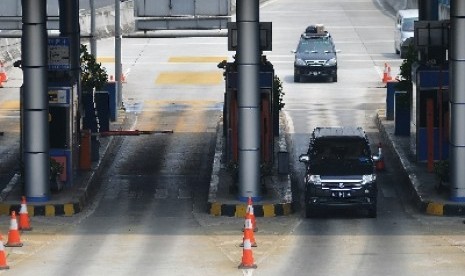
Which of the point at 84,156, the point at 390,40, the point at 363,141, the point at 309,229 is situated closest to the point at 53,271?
the point at 309,229

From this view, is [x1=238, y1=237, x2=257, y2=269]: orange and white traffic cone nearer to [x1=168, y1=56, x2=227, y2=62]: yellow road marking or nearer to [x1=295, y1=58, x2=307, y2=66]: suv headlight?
[x1=295, y1=58, x2=307, y2=66]: suv headlight

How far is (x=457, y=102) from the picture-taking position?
3394cm

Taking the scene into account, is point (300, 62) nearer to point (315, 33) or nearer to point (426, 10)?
point (315, 33)

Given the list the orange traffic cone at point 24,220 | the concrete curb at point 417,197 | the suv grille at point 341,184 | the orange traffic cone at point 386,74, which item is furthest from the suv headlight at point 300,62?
the orange traffic cone at point 24,220

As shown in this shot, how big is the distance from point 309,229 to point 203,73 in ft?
102

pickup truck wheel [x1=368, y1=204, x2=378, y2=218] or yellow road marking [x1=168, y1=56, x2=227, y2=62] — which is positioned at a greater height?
yellow road marking [x1=168, y1=56, x2=227, y2=62]

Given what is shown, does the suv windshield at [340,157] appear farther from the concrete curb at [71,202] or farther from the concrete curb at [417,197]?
the concrete curb at [71,202]

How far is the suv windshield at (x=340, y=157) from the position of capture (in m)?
33.1

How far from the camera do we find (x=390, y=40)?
7625 centimetres

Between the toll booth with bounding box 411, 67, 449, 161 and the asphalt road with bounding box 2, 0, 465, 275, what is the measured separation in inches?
43.7

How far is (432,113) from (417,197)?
4.30 m

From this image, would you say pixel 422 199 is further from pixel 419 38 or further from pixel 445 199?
pixel 419 38

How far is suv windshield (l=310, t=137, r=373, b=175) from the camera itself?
33062 millimetres

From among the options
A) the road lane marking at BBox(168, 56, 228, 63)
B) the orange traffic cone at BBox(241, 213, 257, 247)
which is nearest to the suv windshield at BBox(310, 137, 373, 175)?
the orange traffic cone at BBox(241, 213, 257, 247)
